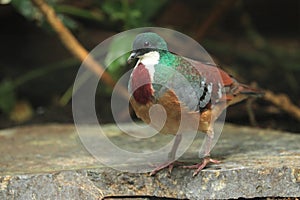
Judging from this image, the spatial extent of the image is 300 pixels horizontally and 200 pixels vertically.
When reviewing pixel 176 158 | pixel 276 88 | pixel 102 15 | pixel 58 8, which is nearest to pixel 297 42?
pixel 276 88

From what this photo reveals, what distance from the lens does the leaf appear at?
536 centimetres

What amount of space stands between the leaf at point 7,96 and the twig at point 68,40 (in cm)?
115

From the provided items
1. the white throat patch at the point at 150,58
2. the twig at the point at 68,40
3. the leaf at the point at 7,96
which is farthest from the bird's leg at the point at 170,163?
the leaf at the point at 7,96

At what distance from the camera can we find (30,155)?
3582 mm

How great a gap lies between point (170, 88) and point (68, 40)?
1670mm

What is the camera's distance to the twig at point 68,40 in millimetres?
4207

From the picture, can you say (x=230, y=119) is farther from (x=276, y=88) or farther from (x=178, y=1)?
(x=178, y=1)

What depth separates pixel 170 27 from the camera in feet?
18.4

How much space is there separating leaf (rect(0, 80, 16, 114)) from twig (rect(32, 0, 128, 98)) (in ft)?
3.77

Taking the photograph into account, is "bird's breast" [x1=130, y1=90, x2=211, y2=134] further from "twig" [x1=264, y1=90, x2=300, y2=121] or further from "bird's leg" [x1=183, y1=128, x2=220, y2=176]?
"twig" [x1=264, y1=90, x2=300, y2=121]

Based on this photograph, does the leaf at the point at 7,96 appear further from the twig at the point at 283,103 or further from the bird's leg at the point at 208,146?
the bird's leg at the point at 208,146

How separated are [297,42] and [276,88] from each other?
3.52 ft

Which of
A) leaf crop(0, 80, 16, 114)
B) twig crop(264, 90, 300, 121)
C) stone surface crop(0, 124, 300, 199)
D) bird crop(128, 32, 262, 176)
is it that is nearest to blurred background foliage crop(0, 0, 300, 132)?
leaf crop(0, 80, 16, 114)

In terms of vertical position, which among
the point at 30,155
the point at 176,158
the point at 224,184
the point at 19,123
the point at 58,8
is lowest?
the point at 224,184
